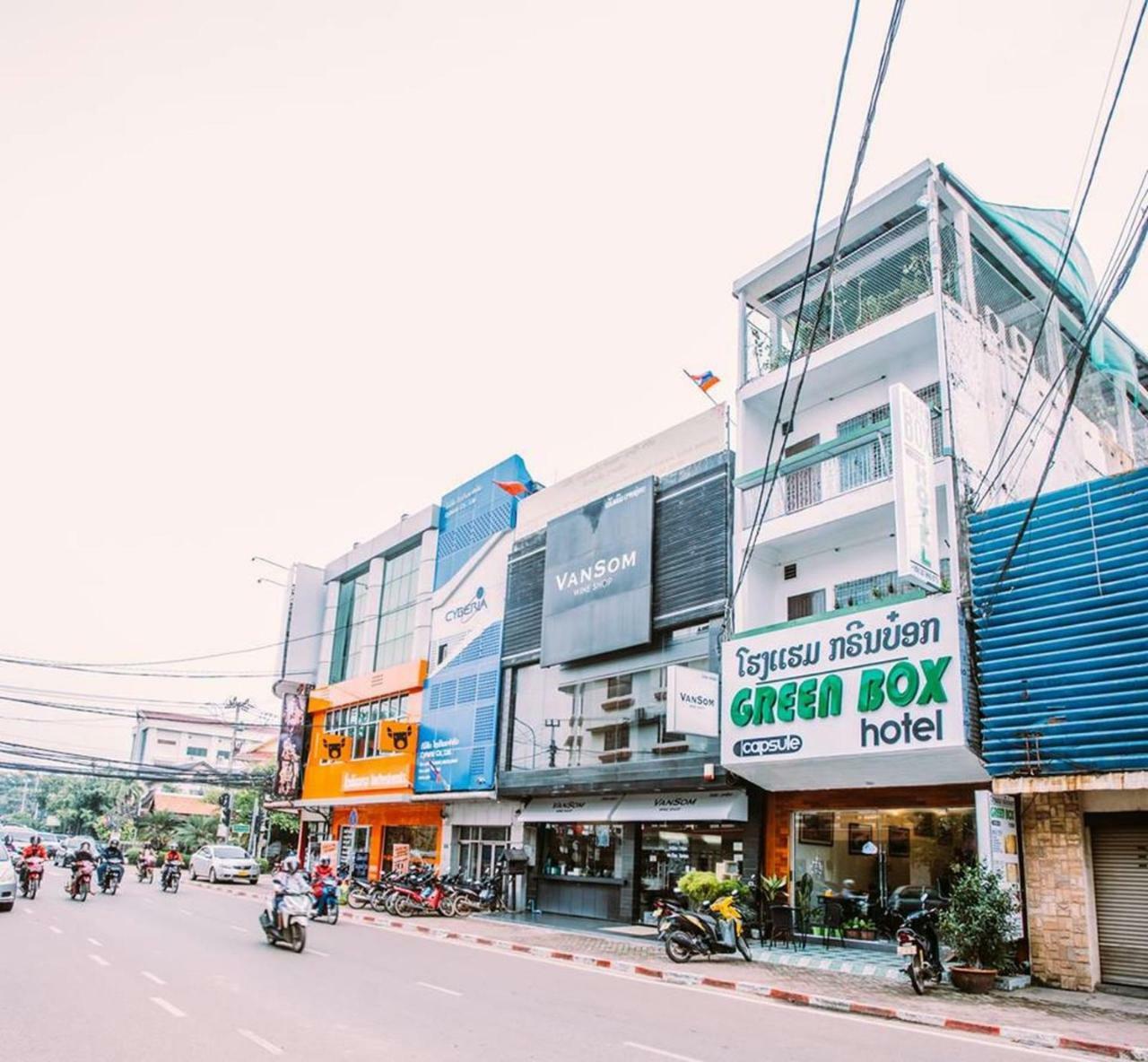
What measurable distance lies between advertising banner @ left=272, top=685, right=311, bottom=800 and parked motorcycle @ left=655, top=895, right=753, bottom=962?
26.6 metres

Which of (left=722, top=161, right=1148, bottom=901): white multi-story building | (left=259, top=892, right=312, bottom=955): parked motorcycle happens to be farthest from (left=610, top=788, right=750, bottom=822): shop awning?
(left=259, top=892, right=312, bottom=955): parked motorcycle

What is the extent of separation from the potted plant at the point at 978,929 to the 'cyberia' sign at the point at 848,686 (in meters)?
2.23

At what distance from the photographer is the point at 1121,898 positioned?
1373cm

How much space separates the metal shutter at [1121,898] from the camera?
43.9 feet

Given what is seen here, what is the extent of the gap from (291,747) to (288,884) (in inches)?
1019

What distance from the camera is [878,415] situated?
66.8 ft

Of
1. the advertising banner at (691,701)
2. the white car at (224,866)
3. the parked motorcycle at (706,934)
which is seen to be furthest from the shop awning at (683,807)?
the white car at (224,866)

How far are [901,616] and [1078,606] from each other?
110 inches

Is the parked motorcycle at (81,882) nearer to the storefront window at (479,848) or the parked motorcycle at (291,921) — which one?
the storefront window at (479,848)

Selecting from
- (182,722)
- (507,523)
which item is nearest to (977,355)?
(507,523)

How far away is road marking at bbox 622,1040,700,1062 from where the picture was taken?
7.77 m

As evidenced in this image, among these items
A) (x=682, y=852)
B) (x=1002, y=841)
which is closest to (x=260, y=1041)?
(x=1002, y=841)

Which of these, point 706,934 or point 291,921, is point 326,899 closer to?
point 291,921

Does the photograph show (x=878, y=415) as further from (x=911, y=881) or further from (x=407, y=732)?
(x=407, y=732)
